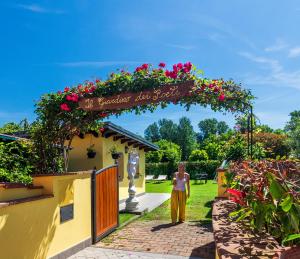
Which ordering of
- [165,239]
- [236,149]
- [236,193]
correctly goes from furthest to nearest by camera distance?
[236,149] → [165,239] → [236,193]

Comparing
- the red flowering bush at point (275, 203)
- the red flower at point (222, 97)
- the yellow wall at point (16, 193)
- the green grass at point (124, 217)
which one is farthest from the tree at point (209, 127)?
the red flowering bush at point (275, 203)

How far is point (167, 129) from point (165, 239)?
64.3m

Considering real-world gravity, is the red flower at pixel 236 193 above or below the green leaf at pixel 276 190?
below

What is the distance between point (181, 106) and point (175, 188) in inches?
162

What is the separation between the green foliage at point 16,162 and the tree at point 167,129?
59.7 metres

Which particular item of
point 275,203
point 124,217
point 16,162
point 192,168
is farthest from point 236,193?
point 192,168

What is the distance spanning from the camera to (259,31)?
788 cm

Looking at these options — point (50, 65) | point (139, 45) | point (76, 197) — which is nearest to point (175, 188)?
point (76, 197)

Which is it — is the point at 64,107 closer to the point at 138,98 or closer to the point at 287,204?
the point at 138,98

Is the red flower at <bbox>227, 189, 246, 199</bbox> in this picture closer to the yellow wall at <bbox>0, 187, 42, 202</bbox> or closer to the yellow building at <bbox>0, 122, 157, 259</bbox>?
the yellow building at <bbox>0, 122, 157, 259</bbox>

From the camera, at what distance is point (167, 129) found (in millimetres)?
71875

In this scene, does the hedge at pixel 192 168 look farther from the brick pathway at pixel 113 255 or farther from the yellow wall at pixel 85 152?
the brick pathway at pixel 113 255

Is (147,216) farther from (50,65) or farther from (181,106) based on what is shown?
(50,65)

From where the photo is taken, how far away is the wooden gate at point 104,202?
24.8 feet
